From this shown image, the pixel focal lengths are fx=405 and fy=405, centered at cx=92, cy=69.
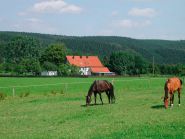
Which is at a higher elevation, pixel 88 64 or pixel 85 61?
pixel 85 61

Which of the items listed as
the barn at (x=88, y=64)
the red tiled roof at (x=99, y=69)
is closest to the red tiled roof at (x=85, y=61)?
the barn at (x=88, y=64)

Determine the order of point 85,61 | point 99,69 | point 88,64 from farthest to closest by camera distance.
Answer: point 85,61 → point 88,64 → point 99,69

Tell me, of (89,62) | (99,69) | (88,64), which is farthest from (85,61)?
(99,69)

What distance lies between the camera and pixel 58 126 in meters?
14.9

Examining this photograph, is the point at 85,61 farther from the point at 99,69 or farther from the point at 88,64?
the point at 99,69

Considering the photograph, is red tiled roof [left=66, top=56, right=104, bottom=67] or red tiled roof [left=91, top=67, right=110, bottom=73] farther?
red tiled roof [left=66, top=56, right=104, bottom=67]

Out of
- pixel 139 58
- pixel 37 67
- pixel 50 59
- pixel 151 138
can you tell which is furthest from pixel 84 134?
pixel 139 58

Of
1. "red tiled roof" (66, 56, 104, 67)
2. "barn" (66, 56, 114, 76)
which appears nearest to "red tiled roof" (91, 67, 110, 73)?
"barn" (66, 56, 114, 76)

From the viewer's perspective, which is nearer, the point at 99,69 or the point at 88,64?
the point at 99,69

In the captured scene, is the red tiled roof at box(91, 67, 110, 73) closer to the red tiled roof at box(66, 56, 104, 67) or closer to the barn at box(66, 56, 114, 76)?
the barn at box(66, 56, 114, 76)

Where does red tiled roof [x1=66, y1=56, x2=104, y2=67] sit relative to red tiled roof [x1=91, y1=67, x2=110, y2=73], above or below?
above

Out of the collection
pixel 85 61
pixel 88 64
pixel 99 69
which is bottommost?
pixel 99 69

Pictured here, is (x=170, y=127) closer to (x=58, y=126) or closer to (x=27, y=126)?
(x=58, y=126)

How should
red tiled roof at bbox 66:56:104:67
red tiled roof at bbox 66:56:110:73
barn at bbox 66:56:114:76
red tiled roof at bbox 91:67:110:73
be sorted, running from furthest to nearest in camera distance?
1. red tiled roof at bbox 66:56:104:67
2. red tiled roof at bbox 66:56:110:73
3. barn at bbox 66:56:114:76
4. red tiled roof at bbox 91:67:110:73
